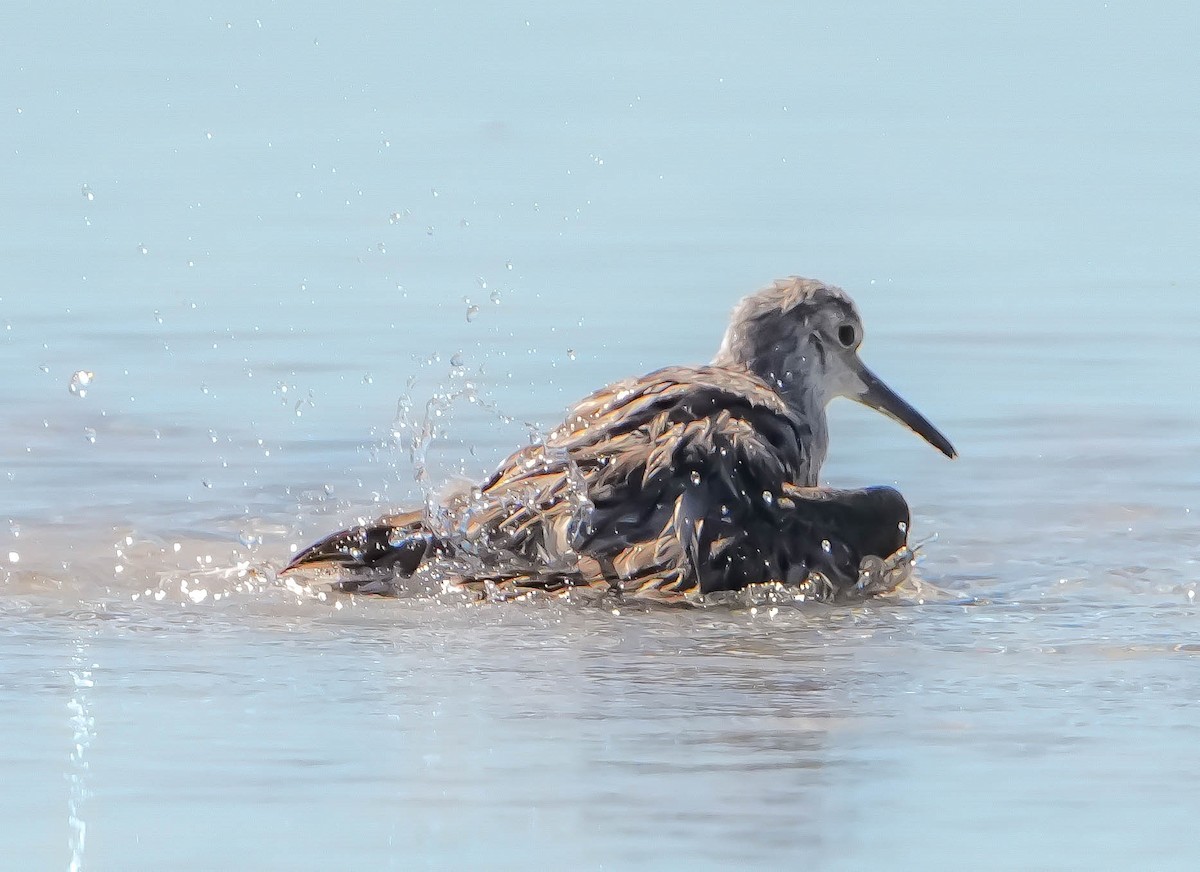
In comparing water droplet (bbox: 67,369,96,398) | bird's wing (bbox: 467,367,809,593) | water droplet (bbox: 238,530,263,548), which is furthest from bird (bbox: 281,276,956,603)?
water droplet (bbox: 67,369,96,398)

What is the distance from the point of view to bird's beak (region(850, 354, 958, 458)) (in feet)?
30.4

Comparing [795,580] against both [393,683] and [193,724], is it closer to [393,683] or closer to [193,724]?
[393,683]

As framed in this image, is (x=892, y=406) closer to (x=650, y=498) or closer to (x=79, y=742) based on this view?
(x=650, y=498)

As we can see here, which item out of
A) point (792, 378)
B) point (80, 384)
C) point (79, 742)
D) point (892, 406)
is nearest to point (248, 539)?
point (792, 378)

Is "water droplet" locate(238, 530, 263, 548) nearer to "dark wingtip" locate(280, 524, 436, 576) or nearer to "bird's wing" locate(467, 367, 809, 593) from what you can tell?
"dark wingtip" locate(280, 524, 436, 576)

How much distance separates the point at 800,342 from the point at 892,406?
615 mm

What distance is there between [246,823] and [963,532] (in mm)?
3925

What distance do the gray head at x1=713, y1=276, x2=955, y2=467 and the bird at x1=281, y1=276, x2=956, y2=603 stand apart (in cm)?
69

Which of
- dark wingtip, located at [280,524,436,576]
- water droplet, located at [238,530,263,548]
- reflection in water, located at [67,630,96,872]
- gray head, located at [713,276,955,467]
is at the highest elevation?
gray head, located at [713,276,955,467]

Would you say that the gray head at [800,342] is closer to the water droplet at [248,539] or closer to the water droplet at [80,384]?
the water droplet at [248,539]

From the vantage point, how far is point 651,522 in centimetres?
755

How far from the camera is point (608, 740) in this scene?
5.86 m

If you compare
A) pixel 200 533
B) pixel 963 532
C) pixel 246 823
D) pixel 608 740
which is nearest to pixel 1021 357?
pixel 963 532

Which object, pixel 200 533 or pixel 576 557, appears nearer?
pixel 576 557
